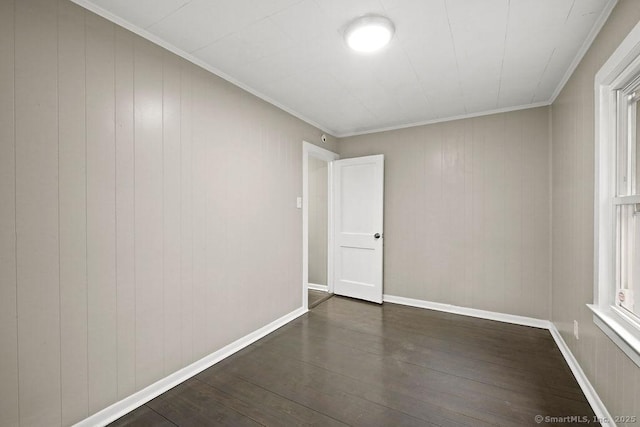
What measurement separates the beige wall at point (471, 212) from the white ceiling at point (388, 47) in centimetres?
49

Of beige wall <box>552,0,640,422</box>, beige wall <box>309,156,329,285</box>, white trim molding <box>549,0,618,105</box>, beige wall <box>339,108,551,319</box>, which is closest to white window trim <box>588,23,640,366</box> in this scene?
beige wall <box>552,0,640,422</box>

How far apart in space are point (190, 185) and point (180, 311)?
956 millimetres

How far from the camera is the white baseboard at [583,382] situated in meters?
1.69

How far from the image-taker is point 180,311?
212 centimetres

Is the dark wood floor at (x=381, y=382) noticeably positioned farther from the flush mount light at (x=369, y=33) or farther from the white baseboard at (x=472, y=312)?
the flush mount light at (x=369, y=33)

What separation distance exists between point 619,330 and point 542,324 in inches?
74.6

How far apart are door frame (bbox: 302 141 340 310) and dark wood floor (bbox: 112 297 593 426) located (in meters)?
0.70

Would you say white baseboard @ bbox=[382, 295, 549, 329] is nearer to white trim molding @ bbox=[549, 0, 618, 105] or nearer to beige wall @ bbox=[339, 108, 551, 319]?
beige wall @ bbox=[339, 108, 551, 319]

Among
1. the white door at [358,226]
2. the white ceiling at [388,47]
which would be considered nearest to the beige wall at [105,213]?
the white ceiling at [388,47]

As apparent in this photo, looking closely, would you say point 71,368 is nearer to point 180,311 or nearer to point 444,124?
point 180,311

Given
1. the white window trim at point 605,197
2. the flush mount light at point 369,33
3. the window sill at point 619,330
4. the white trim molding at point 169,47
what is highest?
the white trim molding at point 169,47

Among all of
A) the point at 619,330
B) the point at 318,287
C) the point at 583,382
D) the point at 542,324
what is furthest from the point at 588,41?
the point at 318,287

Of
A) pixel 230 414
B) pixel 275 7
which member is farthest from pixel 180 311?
pixel 275 7

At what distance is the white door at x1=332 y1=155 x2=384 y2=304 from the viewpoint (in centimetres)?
391
